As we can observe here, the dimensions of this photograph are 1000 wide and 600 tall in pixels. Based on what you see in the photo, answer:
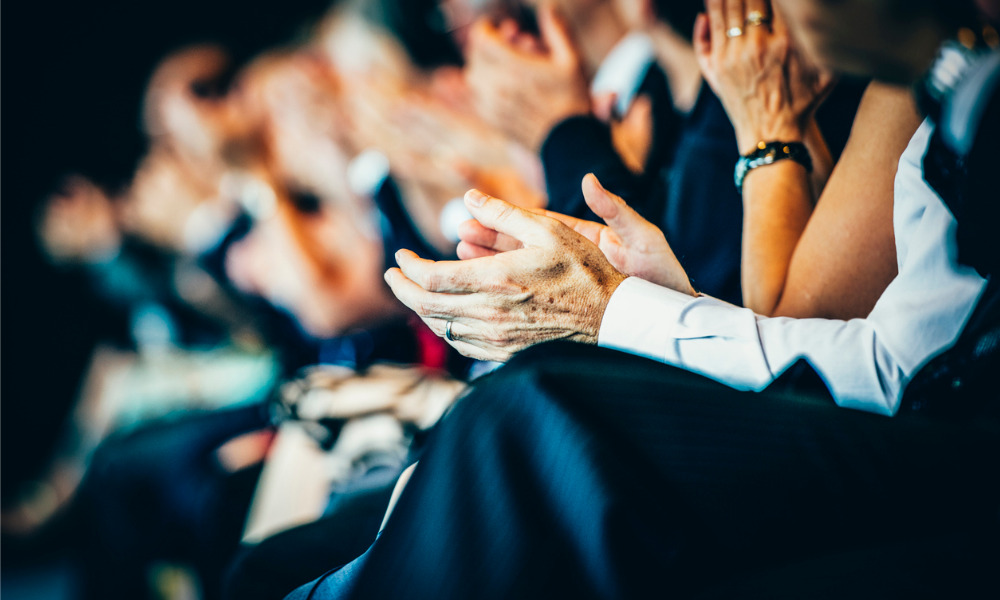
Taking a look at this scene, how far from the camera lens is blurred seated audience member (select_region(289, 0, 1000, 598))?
0.89ft

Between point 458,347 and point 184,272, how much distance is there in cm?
161

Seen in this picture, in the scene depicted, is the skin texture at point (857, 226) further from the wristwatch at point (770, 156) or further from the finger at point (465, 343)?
the finger at point (465, 343)

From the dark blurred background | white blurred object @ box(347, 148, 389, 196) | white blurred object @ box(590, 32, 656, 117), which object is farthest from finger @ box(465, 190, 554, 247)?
the dark blurred background

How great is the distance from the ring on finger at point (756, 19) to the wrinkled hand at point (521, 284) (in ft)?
0.68

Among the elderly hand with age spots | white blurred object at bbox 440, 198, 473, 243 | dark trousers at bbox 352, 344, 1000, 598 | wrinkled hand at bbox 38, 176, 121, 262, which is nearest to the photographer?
dark trousers at bbox 352, 344, 1000, 598

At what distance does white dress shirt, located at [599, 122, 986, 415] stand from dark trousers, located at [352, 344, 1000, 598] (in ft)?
0.09

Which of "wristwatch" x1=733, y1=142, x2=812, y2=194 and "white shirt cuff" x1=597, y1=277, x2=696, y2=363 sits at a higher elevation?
"wristwatch" x1=733, y1=142, x2=812, y2=194

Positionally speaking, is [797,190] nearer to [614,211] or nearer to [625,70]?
[614,211]

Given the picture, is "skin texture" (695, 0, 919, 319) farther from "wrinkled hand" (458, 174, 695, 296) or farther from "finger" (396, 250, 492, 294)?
"finger" (396, 250, 492, 294)

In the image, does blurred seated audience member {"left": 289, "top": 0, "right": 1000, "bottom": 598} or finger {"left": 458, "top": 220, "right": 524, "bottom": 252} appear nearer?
blurred seated audience member {"left": 289, "top": 0, "right": 1000, "bottom": 598}

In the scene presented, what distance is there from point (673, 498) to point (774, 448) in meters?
0.08

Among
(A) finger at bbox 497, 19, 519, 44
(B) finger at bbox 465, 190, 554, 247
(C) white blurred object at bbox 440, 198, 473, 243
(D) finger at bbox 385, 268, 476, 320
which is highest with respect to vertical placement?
(A) finger at bbox 497, 19, 519, 44

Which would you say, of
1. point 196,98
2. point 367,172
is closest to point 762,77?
point 367,172

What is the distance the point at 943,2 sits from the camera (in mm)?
314
